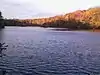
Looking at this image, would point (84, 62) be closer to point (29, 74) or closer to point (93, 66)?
point (93, 66)

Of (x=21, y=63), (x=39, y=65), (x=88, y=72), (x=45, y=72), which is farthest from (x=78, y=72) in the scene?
(x=21, y=63)

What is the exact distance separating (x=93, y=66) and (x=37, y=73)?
10.4 metres

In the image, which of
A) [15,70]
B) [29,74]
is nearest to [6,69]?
[15,70]

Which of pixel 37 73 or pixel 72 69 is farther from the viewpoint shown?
pixel 72 69

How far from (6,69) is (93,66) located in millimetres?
13989

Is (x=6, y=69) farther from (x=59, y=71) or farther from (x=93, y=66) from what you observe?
(x=93, y=66)

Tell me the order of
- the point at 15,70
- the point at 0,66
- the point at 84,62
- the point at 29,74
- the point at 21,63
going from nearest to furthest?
1. the point at 29,74
2. the point at 15,70
3. the point at 0,66
4. the point at 21,63
5. the point at 84,62

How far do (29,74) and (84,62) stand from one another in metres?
13.2

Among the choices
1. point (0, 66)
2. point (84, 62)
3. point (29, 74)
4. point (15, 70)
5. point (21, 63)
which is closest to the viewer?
point (29, 74)

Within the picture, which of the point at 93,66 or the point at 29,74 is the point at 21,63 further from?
the point at 93,66

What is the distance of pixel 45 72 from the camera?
33.7 m

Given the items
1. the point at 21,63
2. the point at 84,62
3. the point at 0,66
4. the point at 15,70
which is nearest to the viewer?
the point at 15,70

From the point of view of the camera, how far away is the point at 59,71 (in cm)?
3444

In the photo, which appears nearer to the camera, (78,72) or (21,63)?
(78,72)
